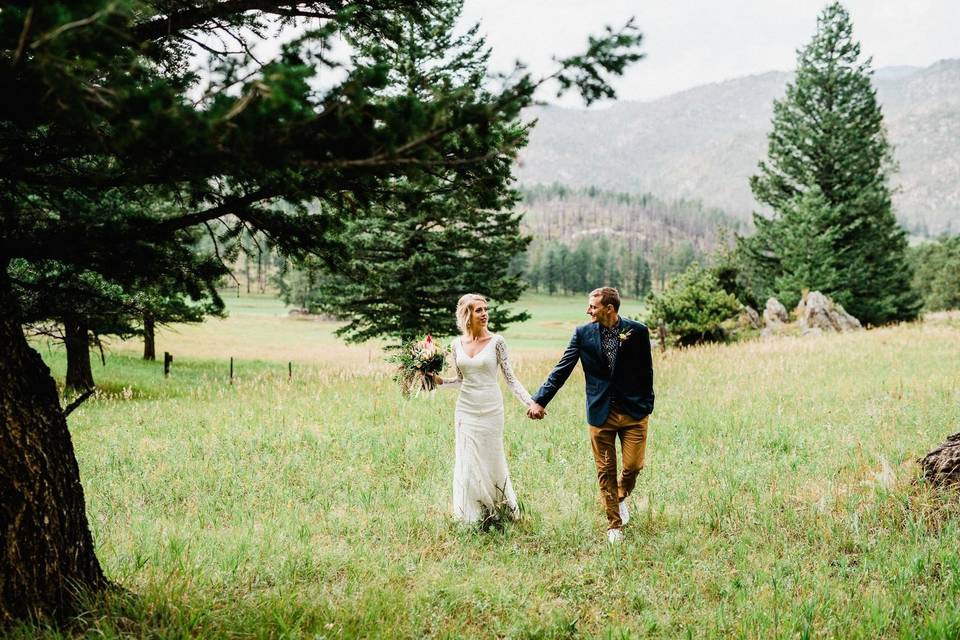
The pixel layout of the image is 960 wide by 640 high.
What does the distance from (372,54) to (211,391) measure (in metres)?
11.0

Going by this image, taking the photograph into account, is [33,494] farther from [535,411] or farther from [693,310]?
[693,310]

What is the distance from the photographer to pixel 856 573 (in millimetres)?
4438

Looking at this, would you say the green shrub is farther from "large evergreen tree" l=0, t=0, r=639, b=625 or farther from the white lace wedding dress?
"large evergreen tree" l=0, t=0, r=639, b=625

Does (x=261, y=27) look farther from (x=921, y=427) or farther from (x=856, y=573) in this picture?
(x=921, y=427)

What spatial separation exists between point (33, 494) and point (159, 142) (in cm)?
232

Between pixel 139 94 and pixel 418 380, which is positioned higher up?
pixel 139 94

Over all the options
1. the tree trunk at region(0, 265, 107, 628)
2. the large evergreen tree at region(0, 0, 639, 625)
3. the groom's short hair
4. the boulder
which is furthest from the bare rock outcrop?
the boulder

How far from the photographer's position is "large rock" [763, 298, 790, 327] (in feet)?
84.2

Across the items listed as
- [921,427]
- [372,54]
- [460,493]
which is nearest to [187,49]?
[372,54]

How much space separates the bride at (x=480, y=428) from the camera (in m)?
5.85

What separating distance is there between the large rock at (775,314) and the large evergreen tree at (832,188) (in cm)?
Answer: 254

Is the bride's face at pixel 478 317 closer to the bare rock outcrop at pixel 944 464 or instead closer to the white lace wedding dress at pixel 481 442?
the white lace wedding dress at pixel 481 442

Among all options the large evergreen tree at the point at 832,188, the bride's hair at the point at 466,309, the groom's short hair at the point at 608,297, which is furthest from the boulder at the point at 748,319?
the bride's hair at the point at 466,309

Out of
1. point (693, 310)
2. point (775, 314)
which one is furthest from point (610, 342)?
point (775, 314)
